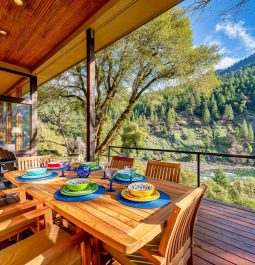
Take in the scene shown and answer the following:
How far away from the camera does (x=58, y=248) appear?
3.29 feet

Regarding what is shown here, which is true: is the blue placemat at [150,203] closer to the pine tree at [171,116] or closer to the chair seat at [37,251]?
the chair seat at [37,251]

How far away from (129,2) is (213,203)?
10.6 feet

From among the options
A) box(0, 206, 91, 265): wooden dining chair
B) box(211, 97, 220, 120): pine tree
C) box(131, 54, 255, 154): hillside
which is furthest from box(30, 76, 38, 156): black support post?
box(211, 97, 220, 120): pine tree

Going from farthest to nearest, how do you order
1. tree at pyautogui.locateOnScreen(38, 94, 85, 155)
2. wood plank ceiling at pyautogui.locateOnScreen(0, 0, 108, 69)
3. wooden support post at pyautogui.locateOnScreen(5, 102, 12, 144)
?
tree at pyautogui.locateOnScreen(38, 94, 85, 155) < wooden support post at pyautogui.locateOnScreen(5, 102, 12, 144) < wood plank ceiling at pyautogui.locateOnScreen(0, 0, 108, 69)

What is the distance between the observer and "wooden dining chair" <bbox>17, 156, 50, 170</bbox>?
2.41m

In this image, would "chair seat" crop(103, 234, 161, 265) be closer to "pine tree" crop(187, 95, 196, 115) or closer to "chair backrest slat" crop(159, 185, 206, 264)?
"chair backrest slat" crop(159, 185, 206, 264)

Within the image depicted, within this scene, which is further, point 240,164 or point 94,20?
point 240,164

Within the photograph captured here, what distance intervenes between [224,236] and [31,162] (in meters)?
2.64

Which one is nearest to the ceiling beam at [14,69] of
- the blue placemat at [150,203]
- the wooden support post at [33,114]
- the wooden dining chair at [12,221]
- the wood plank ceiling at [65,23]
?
the wooden support post at [33,114]

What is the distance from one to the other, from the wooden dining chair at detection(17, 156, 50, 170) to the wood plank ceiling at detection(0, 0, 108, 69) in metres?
2.10

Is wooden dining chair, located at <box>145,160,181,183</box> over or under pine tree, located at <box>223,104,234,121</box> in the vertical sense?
under

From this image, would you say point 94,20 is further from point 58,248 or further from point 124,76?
point 124,76

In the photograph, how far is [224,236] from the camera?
196 centimetres

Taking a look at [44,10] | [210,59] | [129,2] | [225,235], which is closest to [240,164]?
[210,59]
